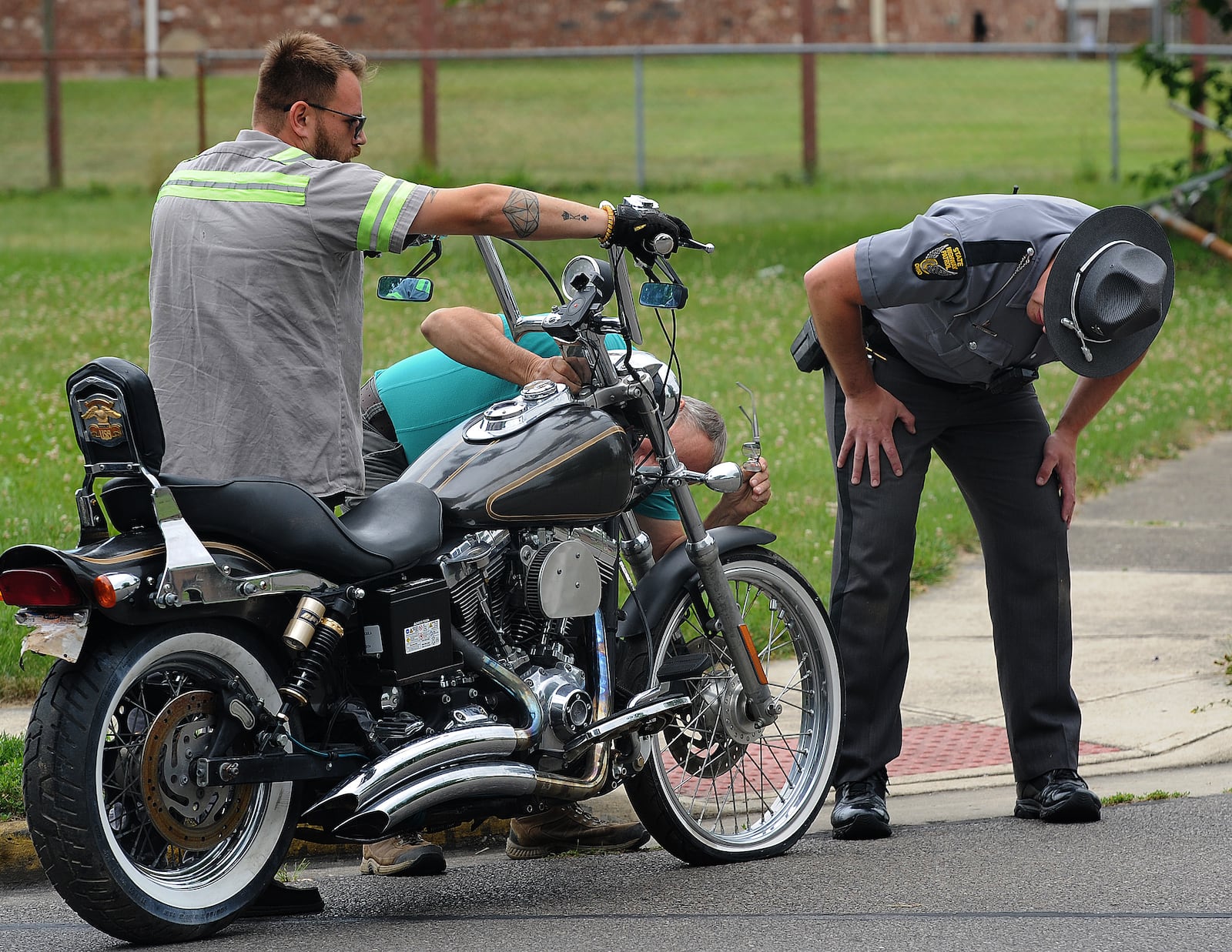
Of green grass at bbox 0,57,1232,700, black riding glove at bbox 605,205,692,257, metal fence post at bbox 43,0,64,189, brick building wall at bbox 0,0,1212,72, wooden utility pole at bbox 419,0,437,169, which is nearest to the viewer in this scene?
black riding glove at bbox 605,205,692,257

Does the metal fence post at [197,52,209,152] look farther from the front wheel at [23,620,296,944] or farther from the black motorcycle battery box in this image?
the front wheel at [23,620,296,944]

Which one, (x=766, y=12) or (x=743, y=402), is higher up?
(x=766, y=12)

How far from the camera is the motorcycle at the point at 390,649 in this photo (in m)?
3.82

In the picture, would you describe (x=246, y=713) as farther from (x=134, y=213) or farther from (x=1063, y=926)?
(x=134, y=213)

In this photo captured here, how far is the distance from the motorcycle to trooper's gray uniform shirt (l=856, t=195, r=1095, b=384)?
0.67 m

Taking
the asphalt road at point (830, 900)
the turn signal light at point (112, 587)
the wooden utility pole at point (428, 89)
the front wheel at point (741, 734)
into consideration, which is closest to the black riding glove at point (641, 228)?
the front wheel at point (741, 734)

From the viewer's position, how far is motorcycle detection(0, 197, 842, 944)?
3.82 m

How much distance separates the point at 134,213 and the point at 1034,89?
1792cm

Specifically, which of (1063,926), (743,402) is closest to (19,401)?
(743,402)

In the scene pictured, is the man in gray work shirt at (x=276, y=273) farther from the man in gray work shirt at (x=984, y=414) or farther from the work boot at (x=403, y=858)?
the work boot at (x=403, y=858)

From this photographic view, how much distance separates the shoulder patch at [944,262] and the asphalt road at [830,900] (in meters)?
1.51

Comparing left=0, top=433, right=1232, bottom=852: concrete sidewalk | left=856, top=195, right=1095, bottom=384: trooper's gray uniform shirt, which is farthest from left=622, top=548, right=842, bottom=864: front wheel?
left=856, top=195, right=1095, bottom=384: trooper's gray uniform shirt

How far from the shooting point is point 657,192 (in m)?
23.5

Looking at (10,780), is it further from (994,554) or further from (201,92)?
(201,92)
